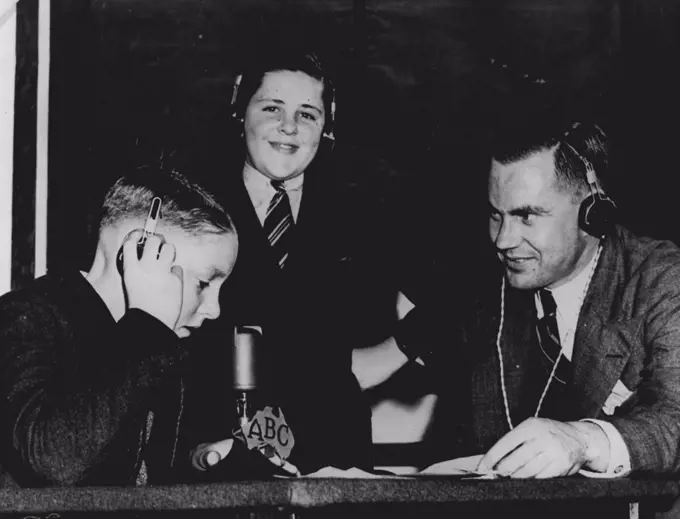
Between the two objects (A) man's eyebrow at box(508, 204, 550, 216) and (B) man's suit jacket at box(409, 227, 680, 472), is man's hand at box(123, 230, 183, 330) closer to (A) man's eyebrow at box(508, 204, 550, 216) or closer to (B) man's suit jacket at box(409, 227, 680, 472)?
(B) man's suit jacket at box(409, 227, 680, 472)

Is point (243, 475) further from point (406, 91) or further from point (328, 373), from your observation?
point (406, 91)

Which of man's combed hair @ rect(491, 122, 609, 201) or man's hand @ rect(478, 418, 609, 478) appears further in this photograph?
man's combed hair @ rect(491, 122, 609, 201)

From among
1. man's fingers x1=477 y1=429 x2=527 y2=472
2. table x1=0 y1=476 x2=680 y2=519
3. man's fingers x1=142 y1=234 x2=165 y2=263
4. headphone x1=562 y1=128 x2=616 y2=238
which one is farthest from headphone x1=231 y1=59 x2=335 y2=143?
table x1=0 y1=476 x2=680 y2=519

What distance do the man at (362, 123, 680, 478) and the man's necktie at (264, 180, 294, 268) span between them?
0.35 meters

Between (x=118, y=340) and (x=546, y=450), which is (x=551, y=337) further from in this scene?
(x=118, y=340)

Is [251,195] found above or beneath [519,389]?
above

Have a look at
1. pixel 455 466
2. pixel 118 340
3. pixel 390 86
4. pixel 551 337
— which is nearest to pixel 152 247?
pixel 118 340

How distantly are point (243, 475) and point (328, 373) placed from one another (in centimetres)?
32

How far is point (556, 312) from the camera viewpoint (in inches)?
96.7

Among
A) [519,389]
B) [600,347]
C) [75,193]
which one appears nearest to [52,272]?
[75,193]

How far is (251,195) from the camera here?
248 centimetres

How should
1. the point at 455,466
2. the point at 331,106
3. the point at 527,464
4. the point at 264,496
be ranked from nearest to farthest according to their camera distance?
the point at 264,496 → the point at 527,464 → the point at 455,466 → the point at 331,106

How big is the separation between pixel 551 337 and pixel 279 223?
71 cm

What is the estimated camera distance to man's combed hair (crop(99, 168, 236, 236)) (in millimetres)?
2398
